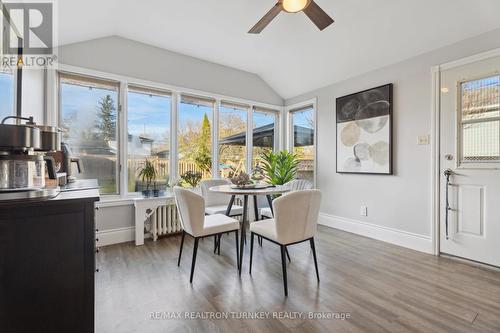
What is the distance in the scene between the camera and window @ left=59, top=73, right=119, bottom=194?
3.03 m

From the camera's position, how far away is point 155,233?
337 cm

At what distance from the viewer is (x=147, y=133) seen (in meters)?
3.56

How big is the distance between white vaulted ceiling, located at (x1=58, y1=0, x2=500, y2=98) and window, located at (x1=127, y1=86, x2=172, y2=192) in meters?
0.77

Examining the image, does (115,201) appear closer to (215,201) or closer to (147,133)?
(147,133)

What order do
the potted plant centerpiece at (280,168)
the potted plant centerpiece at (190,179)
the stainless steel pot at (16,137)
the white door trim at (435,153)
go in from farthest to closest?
the potted plant centerpiece at (280,168)
the potted plant centerpiece at (190,179)
the white door trim at (435,153)
the stainless steel pot at (16,137)

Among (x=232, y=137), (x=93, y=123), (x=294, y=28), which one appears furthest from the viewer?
(x=232, y=137)

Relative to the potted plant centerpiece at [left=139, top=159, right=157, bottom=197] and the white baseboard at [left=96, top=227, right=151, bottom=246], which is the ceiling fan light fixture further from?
the white baseboard at [left=96, top=227, right=151, bottom=246]

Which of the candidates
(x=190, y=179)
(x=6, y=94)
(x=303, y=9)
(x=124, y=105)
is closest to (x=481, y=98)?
(x=303, y=9)

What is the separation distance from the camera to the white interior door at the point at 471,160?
2457 mm

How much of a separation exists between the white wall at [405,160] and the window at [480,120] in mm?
322

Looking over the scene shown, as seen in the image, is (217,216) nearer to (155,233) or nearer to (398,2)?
(155,233)

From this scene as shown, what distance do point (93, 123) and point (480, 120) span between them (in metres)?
4.50

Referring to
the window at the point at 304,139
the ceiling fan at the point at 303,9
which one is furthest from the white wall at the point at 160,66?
the ceiling fan at the point at 303,9

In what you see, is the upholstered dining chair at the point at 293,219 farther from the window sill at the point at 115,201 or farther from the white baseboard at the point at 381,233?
A: the window sill at the point at 115,201
